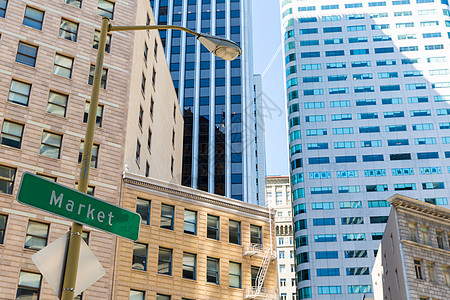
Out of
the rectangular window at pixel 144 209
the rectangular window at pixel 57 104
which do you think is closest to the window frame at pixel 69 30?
the rectangular window at pixel 57 104

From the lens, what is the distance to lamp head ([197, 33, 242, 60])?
11383 millimetres

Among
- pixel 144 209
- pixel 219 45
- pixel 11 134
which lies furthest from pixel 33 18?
pixel 219 45

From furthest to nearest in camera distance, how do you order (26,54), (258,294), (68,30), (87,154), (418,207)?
(418,207), (68,30), (258,294), (26,54), (87,154)

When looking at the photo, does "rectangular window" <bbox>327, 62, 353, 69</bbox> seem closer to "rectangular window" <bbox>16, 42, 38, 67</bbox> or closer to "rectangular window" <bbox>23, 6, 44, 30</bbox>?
"rectangular window" <bbox>23, 6, 44, 30</bbox>

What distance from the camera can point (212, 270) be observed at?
44.2 meters

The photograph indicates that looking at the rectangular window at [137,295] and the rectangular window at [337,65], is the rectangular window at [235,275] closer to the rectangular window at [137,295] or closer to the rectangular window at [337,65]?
the rectangular window at [137,295]

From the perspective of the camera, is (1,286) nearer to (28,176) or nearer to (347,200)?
(28,176)

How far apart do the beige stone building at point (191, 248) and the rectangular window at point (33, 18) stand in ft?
46.5

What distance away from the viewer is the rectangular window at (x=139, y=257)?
40.6 meters

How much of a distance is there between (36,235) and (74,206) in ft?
101

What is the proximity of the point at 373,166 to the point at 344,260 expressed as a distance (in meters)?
22.6

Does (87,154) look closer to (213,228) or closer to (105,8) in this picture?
(213,228)

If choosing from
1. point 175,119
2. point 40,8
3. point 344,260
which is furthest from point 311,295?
point 40,8

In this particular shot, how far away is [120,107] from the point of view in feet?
146
